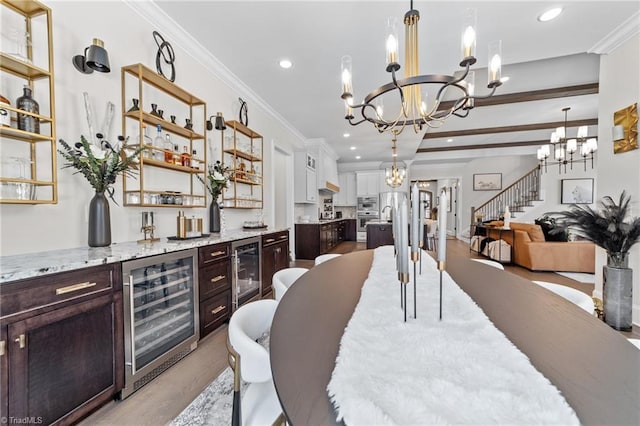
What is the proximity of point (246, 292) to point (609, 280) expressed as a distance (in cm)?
374

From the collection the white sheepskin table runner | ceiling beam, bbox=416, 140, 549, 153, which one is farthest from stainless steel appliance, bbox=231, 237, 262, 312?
ceiling beam, bbox=416, 140, 549, 153

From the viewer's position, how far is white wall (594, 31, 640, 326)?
2.60 meters

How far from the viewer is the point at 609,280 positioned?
8.21 ft

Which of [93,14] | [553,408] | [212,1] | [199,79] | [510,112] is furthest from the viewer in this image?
[510,112]

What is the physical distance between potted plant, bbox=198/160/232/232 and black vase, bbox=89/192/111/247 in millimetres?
1170

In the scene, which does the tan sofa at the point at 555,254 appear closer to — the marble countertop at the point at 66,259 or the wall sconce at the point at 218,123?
the wall sconce at the point at 218,123

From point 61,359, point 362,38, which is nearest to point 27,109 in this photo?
point 61,359

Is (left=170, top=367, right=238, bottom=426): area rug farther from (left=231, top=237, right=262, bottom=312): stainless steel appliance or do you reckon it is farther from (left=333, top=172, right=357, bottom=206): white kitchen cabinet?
(left=333, top=172, right=357, bottom=206): white kitchen cabinet

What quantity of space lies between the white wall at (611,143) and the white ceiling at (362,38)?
0.30 metres

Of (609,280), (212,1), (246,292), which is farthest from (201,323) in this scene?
(609,280)

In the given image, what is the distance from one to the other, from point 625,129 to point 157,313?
4757 mm

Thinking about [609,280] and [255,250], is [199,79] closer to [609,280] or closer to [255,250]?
[255,250]

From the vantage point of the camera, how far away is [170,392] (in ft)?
5.42

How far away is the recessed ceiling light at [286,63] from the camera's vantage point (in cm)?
302
